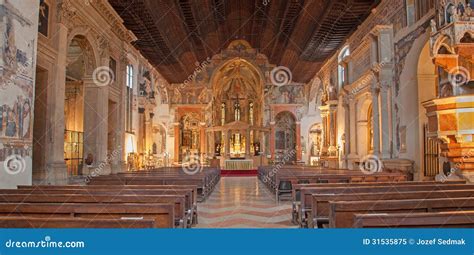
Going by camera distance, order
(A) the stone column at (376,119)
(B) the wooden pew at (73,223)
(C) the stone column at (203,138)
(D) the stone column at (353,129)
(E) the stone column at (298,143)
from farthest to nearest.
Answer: (C) the stone column at (203,138), (E) the stone column at (298,143), (D) the stone column at (353,129), (A) the stone column at (376,119), (B) the wooden pew at (73,223)

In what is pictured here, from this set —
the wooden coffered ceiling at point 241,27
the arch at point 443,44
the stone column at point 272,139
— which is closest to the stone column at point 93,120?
the wooden coffered ceiling at point 241,27

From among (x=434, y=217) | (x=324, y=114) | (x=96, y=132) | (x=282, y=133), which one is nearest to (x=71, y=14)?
(x=96, y=132)

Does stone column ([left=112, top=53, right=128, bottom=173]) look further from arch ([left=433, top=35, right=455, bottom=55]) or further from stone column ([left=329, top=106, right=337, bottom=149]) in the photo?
arch ([left=433, top=35, right=455, bottom=55])

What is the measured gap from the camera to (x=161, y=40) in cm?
1856

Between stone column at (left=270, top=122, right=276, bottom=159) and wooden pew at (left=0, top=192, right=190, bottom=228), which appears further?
stone column at (left=270, top=122, right=276, bottom=159)

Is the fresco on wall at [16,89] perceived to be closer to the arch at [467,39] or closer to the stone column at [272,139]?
the arch at [467,39]

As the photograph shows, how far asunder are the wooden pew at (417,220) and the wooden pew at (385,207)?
27.5 inches

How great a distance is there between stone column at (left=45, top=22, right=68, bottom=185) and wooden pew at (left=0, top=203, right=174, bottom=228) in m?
6.72

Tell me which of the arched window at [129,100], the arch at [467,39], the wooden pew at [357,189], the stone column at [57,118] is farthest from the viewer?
the arched window at [129,100]

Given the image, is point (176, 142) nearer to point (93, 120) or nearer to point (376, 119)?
point (93, 120)

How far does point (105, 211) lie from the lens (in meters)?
3.94

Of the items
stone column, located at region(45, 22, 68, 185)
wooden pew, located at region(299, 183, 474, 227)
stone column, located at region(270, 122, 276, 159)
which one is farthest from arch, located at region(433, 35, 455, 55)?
stone column, located at region(270, 122, 276, 159)

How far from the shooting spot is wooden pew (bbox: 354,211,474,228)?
298cm

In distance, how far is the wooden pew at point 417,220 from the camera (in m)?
2.98
